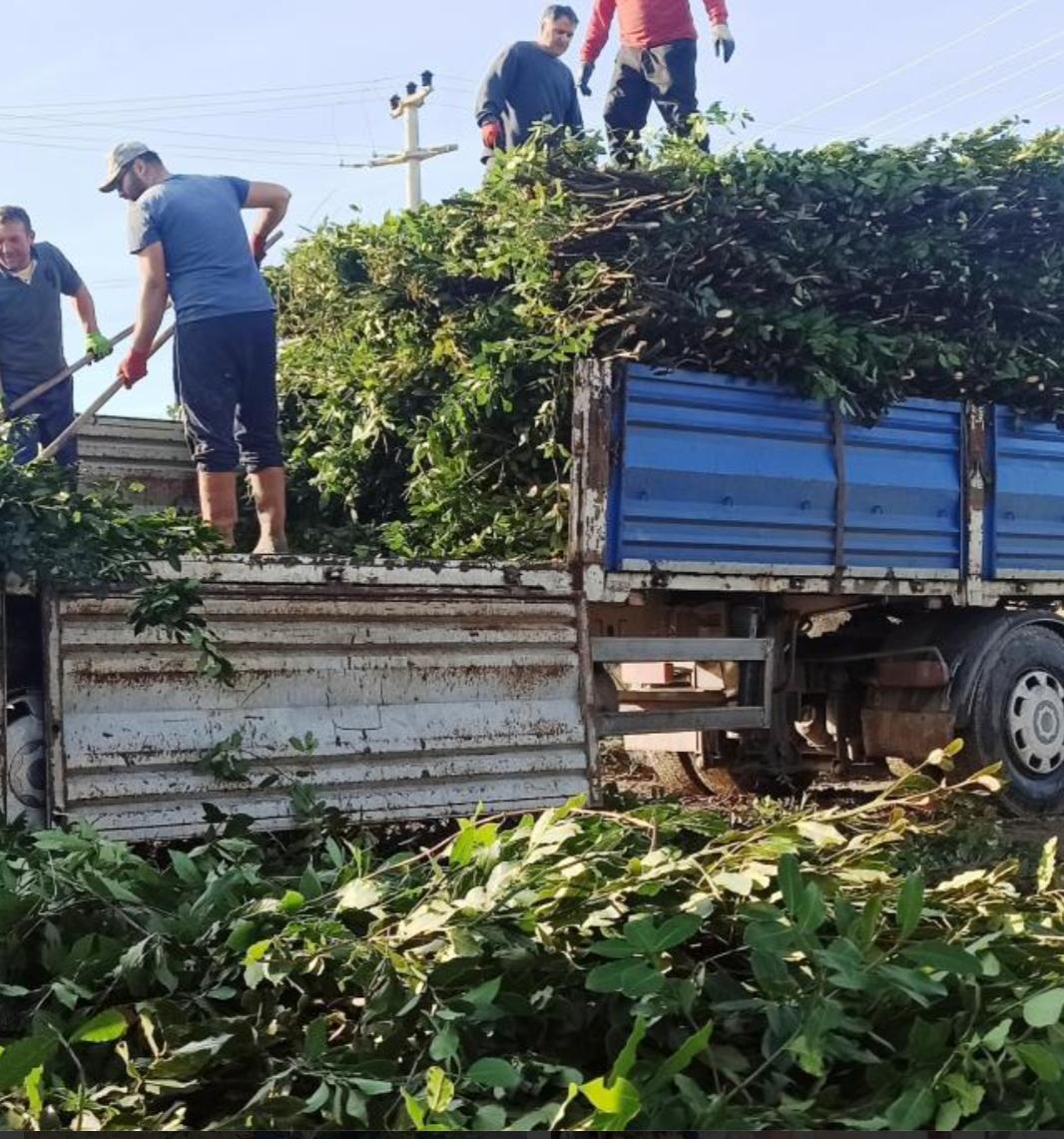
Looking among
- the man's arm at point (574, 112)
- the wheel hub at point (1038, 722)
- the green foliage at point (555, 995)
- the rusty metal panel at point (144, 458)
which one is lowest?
the wheel hub at point (1038, 722)

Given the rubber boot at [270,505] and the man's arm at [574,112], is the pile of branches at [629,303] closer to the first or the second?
the rubber boot at [270,505]

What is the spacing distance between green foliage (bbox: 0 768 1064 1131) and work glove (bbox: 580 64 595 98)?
647 cm

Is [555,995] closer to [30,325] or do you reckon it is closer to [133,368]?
[133,368]

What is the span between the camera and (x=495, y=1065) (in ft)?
6.63

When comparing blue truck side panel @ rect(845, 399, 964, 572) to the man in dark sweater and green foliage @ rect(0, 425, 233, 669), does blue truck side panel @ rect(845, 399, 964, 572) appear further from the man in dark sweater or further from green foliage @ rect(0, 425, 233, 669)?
green foliage @ rect(0, 425, 233, 669)

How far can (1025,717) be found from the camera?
6797 millimetres

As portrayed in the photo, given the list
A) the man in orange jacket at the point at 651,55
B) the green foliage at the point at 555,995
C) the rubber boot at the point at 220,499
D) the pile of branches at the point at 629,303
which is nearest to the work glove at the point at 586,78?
the man in orange jacket at the point at 651,55

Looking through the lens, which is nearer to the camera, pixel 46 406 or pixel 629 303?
pixel 629 303

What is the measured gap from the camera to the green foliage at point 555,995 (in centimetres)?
200

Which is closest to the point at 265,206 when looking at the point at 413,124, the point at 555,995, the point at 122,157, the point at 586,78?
the point at 122,157

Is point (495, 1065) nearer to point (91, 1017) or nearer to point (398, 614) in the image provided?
point (91, 1017)

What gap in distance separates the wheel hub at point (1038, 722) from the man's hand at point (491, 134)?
394 centimetres

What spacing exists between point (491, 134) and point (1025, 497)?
3.43 metres

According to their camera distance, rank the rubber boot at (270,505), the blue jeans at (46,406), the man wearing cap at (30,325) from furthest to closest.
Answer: the man wearing cap at (30,325)
the blue jeans at (46,406)
the rubber boot at (270,505)
